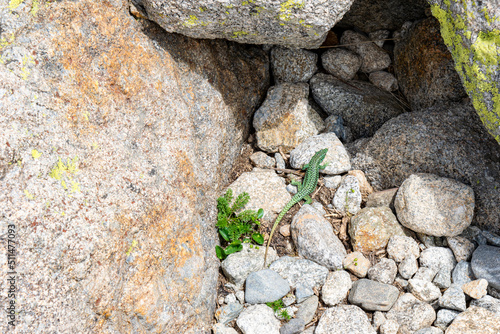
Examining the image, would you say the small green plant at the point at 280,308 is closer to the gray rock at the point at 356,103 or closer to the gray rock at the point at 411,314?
the gray rock at the point at 411,314

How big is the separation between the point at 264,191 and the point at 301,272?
1.16m

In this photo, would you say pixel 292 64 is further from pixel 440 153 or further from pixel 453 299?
pixel 453 299

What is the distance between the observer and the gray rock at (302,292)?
4277mm

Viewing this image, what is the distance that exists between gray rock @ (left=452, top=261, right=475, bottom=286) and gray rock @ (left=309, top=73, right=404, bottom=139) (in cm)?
206

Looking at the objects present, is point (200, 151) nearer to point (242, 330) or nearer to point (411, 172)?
point (242, 330)

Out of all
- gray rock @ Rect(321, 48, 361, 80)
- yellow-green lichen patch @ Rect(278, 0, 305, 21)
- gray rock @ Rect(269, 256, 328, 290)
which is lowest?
gray rock @ Rect(269, 256, 328, 290)

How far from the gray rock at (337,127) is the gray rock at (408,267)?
188 centimetres

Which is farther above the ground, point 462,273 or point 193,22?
point 193,22

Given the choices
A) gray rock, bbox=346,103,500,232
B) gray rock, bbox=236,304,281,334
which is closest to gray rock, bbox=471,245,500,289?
gray rock, bbox=346,103,500,232

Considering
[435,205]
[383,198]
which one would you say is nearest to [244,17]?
[383,198]

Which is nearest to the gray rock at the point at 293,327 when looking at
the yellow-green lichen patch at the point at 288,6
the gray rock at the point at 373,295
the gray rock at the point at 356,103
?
the gray rock at the point at 373,295

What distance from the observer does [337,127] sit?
5621mm

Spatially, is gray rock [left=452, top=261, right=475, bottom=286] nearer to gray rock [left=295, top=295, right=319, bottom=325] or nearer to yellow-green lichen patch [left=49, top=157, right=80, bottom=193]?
gray rock [left=295, top=295, right=319, bottom=325]

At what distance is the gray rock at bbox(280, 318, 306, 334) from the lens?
4.03 m
